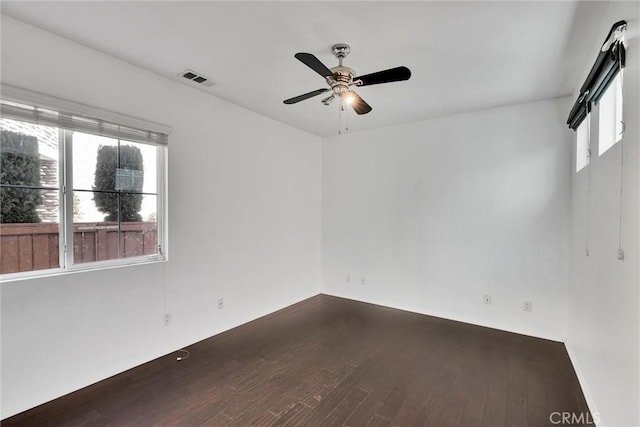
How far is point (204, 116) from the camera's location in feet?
10.1

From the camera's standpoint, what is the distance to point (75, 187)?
2.28 m

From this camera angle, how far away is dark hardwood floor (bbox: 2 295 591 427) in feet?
6.38

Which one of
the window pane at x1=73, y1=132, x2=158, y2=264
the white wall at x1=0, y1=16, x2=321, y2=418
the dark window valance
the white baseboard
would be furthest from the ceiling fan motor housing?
the white baseboard

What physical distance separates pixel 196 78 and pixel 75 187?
54.7 inches

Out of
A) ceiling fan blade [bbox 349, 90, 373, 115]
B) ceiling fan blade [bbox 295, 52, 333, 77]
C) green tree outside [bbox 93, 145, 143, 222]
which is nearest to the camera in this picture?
ceiling fan blade [bbox 295, 52, 333, 77]

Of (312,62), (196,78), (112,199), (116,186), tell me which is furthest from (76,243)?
(312,62)

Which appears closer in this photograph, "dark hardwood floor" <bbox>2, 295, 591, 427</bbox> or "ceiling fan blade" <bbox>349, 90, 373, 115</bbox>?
"dark hardwood floor" <bbox>2, 295, 591, 427</bbox>

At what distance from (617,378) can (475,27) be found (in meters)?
2.22

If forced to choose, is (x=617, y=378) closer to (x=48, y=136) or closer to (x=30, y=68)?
(x=48, y=136)

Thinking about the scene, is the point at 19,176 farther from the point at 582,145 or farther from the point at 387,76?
the point at 582,145

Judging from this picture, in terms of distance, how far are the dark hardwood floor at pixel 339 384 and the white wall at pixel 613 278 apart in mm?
441

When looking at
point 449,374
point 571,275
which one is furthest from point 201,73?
point 571,275

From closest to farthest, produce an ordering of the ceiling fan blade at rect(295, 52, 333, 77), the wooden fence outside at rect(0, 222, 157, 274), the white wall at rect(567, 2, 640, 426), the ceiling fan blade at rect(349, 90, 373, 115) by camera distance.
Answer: the white wall at rect(567, 2, 640, 426)
the ceiling fan blade at rect(295, 52, 333, 77)
the wooden fence outside at rect(0, 222, 157, 274)
the ceiling fan blade at rect(349, 90, 373, 115)

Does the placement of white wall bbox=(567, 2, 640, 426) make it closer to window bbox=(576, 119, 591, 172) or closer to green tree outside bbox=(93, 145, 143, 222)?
window bbox=(576, 119, 591, 172)
